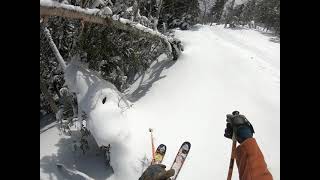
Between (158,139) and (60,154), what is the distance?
102 inches

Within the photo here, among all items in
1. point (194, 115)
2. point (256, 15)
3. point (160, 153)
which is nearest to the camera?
point (160, 153)

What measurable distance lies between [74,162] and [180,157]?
2794mm

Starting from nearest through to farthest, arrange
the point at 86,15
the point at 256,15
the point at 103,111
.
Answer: the point at 86,15 < the point at 103,111 < the point at 256,15

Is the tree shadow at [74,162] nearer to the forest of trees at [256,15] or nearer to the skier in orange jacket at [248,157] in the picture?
the skier in orange jacket at [248,157]

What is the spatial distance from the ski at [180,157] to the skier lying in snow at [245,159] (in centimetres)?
301

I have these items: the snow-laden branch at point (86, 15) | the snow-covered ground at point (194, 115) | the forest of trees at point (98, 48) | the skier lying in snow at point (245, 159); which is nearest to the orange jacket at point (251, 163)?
the skier lying in snow at point (245, 159)

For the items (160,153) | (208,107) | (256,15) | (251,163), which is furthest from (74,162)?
(256,15)

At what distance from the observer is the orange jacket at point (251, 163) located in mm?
2889

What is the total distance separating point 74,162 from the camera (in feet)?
27.0

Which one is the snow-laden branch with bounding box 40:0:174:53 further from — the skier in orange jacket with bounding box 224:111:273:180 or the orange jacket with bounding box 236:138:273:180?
the orange jacket with bounding box 236:138:273:180

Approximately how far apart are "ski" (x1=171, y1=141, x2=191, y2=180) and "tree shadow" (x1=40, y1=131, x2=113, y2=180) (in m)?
1.64

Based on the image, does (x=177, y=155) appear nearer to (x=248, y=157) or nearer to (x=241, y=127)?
(x=241, y=127)
